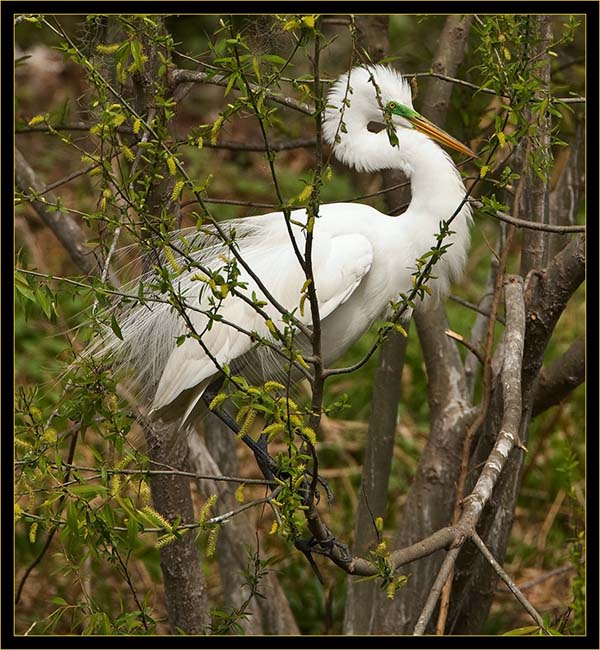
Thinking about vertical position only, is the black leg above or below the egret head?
below

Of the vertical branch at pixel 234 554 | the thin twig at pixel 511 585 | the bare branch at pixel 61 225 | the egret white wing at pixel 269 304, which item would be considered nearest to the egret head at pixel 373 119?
the egret white wing at pixel 269 304

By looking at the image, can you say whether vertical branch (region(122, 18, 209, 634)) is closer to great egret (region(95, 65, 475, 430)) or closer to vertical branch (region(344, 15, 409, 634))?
great egret (region(95, 65, 475, 430))

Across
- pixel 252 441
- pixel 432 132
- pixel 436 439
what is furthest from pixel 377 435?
pixel 432 132

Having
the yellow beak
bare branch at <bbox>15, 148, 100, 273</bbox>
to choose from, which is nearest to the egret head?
the yellow beak

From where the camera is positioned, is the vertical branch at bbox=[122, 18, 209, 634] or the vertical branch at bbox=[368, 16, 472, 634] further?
the vertical branch at bbox=[368, 16, 472, 634]

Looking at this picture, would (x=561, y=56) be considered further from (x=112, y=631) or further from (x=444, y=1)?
(x=112, y=631)

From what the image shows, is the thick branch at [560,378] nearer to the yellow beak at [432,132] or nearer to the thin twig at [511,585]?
the yellow beak at [432,132]

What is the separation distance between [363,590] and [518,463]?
58cm

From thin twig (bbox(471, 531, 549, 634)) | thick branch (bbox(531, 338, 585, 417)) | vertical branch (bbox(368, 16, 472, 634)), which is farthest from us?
vertical branch (bbox(368, 16, 472, 634))

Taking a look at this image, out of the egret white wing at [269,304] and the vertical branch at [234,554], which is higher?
the egret white wing at [269,304]

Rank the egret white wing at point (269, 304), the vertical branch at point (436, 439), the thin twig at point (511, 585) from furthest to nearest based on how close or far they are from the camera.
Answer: the vertical branch at point (436, 439) < the egret white wing at point (269, 304) < the thin twig at point (511, 585)

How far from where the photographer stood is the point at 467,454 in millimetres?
2172

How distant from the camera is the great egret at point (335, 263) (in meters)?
2.12

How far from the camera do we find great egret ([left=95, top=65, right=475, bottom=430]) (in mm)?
2121
